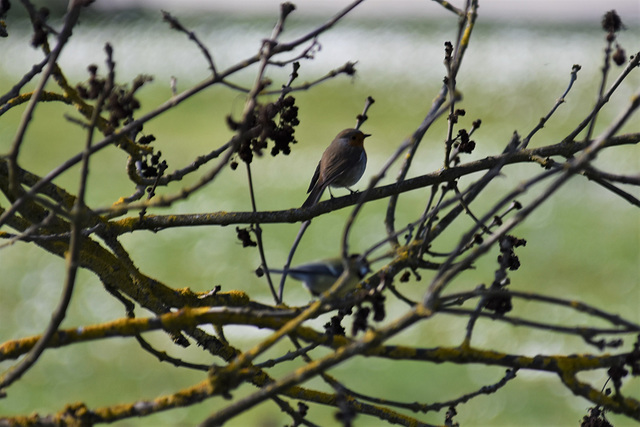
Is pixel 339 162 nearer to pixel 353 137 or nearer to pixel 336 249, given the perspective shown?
pixel 353 137

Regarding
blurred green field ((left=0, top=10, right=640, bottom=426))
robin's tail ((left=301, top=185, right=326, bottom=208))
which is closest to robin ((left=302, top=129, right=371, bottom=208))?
robin's tail ((left=301, top=185, right=326, bottom=208))

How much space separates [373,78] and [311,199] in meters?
13.8

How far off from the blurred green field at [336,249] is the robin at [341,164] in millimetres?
5284

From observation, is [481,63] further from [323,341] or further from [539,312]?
[323,341]

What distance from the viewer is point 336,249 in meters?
13.0

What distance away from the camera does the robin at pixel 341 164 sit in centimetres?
419

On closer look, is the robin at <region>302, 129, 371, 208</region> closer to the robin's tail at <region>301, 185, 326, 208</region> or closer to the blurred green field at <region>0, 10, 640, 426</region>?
the robin's tail at <region>301, 185, 326, 208</region>

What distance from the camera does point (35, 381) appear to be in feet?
38.5

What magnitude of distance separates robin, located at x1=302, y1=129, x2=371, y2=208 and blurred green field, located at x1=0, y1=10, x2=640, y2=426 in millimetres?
5284

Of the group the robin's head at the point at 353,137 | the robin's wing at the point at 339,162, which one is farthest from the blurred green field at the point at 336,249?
the robin's wing at the point at 339,162

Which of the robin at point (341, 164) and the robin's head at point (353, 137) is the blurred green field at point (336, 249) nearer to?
the robin's head at point (353, 137)

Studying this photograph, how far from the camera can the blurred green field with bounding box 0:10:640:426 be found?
35.2 feet

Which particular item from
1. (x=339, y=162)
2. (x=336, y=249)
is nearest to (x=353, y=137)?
(x=339, y=162)

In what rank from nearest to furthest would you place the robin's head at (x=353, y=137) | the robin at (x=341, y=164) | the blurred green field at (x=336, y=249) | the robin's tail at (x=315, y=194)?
the robin's tail at (x=315, y=194) < the robin at (x=341, y=164) < the robin's head at (x=353, y=137) < the blurred green field at (x=336, y=249)
